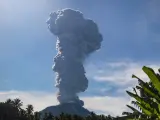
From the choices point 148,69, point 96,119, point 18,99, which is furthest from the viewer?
point 18,99

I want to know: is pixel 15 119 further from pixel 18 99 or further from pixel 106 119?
pixel 106 119

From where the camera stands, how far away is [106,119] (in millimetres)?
90562

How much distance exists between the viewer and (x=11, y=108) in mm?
106312

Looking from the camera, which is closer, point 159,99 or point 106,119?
point 159,99

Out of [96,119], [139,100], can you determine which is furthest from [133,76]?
[96,119]

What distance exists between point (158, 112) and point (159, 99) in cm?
44

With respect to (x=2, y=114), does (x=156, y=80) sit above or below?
below

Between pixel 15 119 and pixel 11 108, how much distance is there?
6.76 meters

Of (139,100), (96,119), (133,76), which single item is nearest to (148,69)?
(133,76)

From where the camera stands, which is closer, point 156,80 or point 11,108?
point 156,80

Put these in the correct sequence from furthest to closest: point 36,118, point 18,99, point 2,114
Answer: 1. point 18,99
2. point 2,114
3. point 36,118

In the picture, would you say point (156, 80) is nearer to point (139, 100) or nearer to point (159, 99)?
point (159, 99)

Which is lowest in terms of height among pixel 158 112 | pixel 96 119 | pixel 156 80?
pixel 158 112

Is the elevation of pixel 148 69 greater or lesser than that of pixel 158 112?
greater
